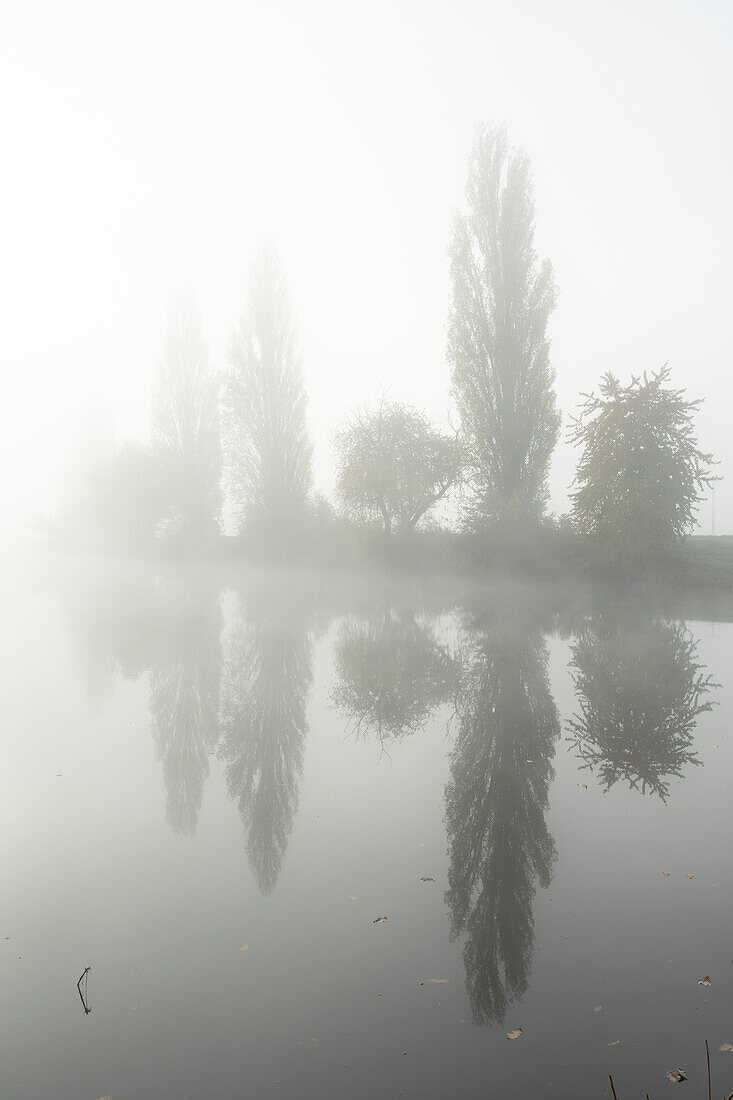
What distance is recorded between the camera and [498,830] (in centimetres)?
521

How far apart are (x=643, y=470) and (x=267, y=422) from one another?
1903 cm

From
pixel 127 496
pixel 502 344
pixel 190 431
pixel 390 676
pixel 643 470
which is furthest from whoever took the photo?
pixel 127 496

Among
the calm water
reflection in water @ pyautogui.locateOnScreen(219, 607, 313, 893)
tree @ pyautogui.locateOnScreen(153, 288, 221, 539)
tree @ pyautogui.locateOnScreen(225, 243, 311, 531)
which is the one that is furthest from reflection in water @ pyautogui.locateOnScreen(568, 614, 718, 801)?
tree @ pyautogui.locateOnScreen(153, 288, 221, 539)

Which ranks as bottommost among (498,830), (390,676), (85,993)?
(85,993)

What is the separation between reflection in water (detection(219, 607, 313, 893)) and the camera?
17.5 ft

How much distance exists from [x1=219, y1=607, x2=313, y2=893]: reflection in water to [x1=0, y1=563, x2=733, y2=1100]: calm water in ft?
0.15

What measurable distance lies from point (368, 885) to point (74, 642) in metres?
11.6

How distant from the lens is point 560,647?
13070mm

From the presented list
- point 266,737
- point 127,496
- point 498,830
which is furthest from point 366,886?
point 127,496

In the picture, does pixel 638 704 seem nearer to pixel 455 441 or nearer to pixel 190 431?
pixel 455 441

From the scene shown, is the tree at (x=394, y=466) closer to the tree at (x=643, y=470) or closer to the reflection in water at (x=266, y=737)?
the tree at (x=643, y=470)

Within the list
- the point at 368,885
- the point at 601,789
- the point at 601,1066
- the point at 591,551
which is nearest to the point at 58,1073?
the point at 368,885

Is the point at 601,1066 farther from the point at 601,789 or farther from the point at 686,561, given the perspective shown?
the point at 686,561

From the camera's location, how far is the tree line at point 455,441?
2153 cm
